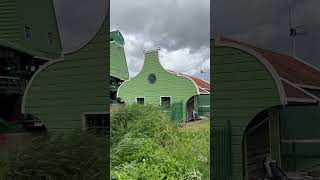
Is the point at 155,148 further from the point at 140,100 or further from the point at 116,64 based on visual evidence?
the point at 116,64

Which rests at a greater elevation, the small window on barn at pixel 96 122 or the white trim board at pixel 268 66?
the white trim board at pixel 268 66

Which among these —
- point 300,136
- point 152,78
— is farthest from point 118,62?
point 300,136

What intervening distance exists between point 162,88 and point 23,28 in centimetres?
87

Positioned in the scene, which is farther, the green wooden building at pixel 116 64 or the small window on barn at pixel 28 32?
the green wooden building at pixel 116 64

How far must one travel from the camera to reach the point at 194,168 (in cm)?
278

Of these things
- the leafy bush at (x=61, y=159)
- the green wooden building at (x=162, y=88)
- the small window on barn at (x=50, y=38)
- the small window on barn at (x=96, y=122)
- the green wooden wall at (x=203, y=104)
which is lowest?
the leafy bush at (x=61, y=159)

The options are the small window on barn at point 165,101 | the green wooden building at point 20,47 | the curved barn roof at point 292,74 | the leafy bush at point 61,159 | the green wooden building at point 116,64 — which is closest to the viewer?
the curved barn roof at point 292,74

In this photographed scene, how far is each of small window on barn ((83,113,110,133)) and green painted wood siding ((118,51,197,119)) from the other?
18 cm

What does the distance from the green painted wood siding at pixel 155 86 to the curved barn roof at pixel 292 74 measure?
0.37 meters

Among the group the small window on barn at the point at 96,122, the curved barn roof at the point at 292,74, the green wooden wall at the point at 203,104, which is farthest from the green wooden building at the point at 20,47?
the curved barn roof at the point at 292,74

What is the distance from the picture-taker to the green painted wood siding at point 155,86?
2.58 meters

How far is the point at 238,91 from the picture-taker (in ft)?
7.64

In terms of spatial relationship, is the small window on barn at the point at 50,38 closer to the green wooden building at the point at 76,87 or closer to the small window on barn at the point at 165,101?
the green wooden building at the point at 76,87

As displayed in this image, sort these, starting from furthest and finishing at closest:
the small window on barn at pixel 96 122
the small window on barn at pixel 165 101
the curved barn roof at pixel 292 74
Answer: the small window on barn at pixel 165 101 → the small window on barn at pixel 96 122 → the curved barn roof at pixel 292 74
